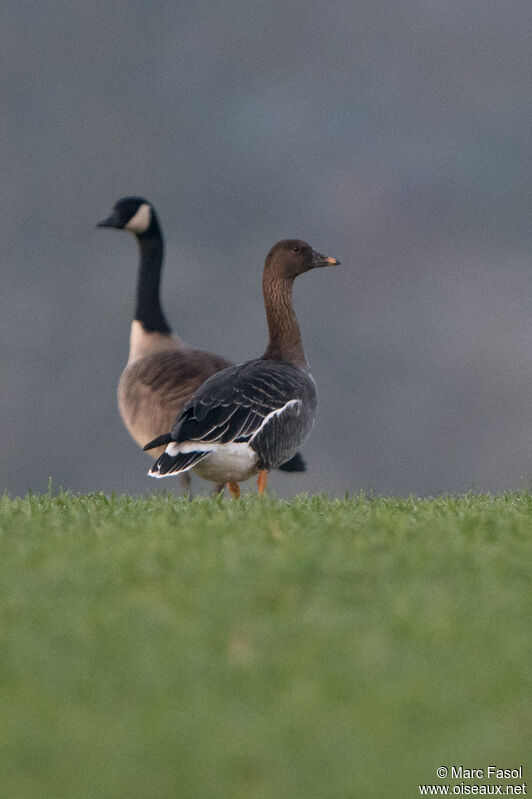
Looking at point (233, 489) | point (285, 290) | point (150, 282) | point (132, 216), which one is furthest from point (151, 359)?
point (233, 489)

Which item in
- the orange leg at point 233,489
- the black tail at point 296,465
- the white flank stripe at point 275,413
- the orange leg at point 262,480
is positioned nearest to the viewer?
the white flank stripe at point 275,413

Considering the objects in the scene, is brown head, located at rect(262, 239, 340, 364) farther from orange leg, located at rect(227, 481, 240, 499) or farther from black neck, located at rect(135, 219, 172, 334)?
black neck, located at rect(135, 219, 172, 334)

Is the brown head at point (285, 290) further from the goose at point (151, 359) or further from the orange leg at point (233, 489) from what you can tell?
the orange leg at point (233, 489)

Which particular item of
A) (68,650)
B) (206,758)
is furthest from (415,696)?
(68,650)

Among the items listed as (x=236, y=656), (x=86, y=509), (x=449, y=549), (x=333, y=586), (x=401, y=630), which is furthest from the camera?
(x=86, y=509)

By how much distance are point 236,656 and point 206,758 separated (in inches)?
32.3

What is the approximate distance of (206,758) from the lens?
3.12 m

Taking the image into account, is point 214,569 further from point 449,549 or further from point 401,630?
point 449,549

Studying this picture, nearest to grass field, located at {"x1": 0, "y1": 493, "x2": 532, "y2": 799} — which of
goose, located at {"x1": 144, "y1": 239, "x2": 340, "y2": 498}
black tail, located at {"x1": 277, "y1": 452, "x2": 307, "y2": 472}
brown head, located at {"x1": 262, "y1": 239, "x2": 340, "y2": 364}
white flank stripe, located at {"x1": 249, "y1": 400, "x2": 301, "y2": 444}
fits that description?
goose, located at {"x1": 144, "y1": 239, "x2": 340, "y2": 498}

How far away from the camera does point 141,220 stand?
47.4 feet

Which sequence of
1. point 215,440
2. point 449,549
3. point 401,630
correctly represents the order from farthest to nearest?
point 215,440
point 449,549
point 401,630

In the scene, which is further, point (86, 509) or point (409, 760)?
point (86, 509)

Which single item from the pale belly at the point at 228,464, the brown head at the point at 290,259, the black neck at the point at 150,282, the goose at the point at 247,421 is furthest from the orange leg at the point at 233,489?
the black neck at the point at 150,282

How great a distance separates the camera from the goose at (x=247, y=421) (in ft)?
30.7
